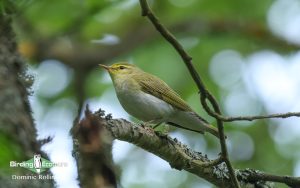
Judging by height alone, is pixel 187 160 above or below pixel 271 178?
above

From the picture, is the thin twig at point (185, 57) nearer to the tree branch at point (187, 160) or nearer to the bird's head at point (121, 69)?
the tree branch at point (187, 160)

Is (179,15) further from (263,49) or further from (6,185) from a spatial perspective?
(6,185)

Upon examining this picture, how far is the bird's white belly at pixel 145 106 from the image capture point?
581 cm

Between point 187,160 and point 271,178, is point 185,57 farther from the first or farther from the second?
point 271,178

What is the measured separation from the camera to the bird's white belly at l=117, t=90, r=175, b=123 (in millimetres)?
5809

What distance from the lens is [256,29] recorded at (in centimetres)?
909

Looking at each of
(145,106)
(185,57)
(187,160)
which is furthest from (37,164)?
(145,106)

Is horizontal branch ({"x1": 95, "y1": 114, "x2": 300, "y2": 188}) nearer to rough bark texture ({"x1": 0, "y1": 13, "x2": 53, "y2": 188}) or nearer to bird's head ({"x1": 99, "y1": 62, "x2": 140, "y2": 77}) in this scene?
rough bark texture ({"x1": 0, "y1": 13, "x2": 53, "y2": 188})

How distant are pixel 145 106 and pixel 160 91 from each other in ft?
1.29

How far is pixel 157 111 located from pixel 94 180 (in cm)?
396

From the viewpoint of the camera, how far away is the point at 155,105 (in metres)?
5.92

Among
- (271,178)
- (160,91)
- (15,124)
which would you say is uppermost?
(160,91)

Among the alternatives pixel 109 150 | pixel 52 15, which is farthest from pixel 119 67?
pixel 109 150

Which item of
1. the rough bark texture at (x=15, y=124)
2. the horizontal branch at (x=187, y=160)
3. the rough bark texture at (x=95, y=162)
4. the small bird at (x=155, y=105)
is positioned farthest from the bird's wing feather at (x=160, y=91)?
the rough bark texture at (x=95, y=162)
